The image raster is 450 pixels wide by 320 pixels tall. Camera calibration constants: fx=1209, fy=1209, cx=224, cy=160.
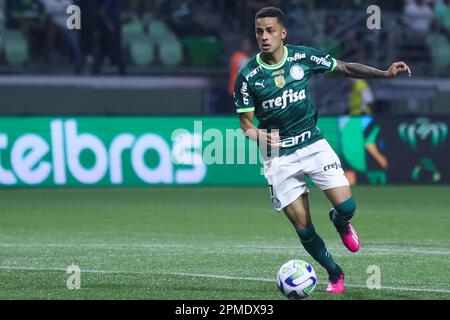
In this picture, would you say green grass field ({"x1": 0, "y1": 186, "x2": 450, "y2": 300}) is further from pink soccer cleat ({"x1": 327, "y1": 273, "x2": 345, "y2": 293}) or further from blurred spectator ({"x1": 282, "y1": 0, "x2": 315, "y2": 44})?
blurred spectator ({"x1": 282, "y1": 0, "x2": 315, "y2": 44})

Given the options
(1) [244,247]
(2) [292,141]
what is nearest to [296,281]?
(2) [292,141]

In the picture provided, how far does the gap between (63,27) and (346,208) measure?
1525 centimetres

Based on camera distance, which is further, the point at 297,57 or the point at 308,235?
the point at 297,57

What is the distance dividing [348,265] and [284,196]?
2089 millimetres

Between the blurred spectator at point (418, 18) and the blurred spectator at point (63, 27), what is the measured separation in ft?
24.9

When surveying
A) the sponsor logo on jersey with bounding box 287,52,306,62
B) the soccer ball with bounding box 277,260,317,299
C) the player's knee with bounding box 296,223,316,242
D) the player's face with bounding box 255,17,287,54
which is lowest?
the soccer ball with bounding box 277,260,317,299

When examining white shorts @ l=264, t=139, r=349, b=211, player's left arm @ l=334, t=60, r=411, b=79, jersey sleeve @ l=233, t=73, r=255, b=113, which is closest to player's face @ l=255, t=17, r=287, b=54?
jersey sleeve @ l=233, t=73, r=255, b=113

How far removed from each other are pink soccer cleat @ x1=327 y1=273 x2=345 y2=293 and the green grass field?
0.30ft

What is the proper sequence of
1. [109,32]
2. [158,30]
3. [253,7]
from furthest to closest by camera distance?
[158,30] < [253,7] < [109,32]

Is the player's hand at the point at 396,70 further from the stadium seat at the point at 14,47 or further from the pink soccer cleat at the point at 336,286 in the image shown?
the stadium seat at the point at 14,47

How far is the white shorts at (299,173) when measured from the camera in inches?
381

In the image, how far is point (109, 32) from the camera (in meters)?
23.6

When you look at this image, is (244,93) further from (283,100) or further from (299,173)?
(299,173)

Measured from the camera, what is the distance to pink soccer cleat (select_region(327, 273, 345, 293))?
9570 mm
